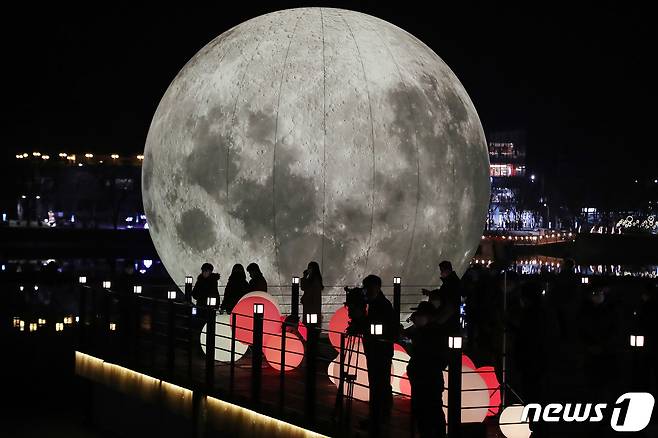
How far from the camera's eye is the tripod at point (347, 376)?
11555 mm

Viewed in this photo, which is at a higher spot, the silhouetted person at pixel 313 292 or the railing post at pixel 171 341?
the silhouetted person at pixel 313 292

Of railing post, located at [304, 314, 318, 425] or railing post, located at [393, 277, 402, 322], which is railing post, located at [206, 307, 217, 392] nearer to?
railing post, located at [304, 314, 318, 425]

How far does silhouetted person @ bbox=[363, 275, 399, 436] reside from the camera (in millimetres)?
11031

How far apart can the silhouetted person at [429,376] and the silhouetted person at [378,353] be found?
62 centimetres

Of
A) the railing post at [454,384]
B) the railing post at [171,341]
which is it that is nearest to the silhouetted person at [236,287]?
the railing post at [171,341]

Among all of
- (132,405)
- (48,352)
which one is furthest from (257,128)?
(48,352)

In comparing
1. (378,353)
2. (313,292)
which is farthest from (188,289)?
(378,353)

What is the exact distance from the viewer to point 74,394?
19.2m

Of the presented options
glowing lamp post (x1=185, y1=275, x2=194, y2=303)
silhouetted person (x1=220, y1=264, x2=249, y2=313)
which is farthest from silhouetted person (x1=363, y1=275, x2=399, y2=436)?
glowing lamp post (x1=185, y1=275, x2=194, y2=303)

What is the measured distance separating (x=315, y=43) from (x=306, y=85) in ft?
3.22

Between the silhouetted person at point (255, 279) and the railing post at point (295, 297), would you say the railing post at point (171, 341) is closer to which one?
the silhouetted person at point (255, 279)

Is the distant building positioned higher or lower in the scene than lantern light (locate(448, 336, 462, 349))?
higher

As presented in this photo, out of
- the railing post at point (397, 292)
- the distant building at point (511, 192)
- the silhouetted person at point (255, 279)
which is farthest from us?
the distant building at point (511, 192)
